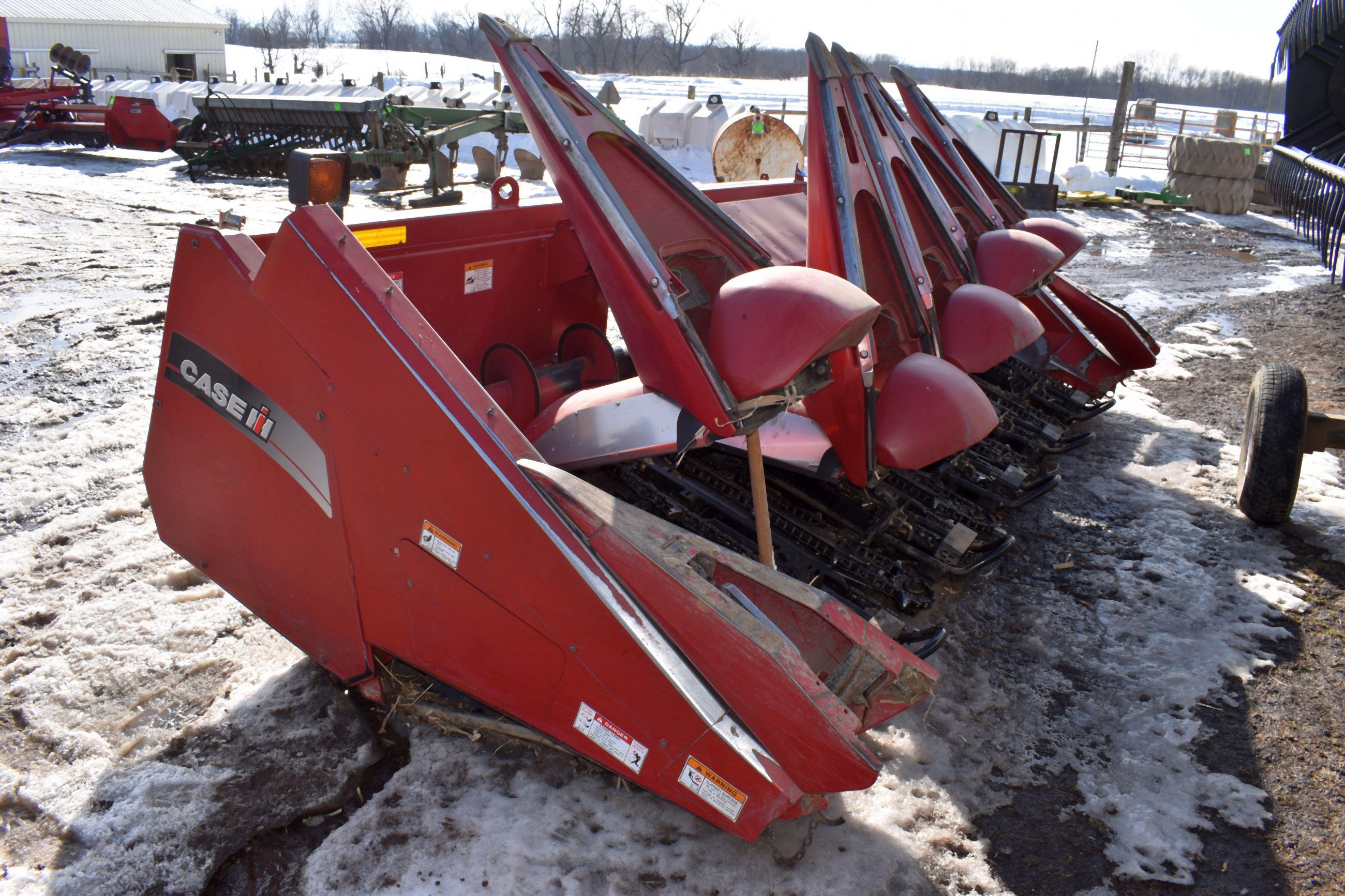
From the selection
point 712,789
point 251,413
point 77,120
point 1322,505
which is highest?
point 77,120

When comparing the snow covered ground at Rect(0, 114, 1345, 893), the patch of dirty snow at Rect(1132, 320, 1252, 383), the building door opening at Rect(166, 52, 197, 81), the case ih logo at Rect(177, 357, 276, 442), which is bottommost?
the snow covered ground at Rect(0, 114, 1345, 893)

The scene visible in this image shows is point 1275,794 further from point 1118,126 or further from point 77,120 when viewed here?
point 77,120

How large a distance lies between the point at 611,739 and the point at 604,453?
0.81 meters

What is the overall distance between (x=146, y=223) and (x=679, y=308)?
369 inches

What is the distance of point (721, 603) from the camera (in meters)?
2.11

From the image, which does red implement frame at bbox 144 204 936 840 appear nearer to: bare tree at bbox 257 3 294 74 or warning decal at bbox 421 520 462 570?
warning decal at bbox 421 520 462 570

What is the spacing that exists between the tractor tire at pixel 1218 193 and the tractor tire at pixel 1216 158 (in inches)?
2.8

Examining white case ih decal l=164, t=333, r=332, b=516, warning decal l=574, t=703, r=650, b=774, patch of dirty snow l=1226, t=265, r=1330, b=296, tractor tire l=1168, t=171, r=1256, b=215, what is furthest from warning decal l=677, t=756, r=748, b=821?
tractor tire l=1168, t=171, r=1256, b=215

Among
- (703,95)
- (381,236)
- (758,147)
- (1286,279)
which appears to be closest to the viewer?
(381,236)

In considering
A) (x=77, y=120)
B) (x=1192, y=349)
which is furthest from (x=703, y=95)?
(x=1192, y=349)

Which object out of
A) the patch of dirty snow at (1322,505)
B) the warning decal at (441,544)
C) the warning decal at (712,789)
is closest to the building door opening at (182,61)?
the warning decal at (441,544)

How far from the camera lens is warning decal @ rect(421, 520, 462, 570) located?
90.4 inches

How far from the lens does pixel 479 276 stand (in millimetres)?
3457

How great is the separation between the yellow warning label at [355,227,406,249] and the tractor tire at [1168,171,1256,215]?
48.2 ft
